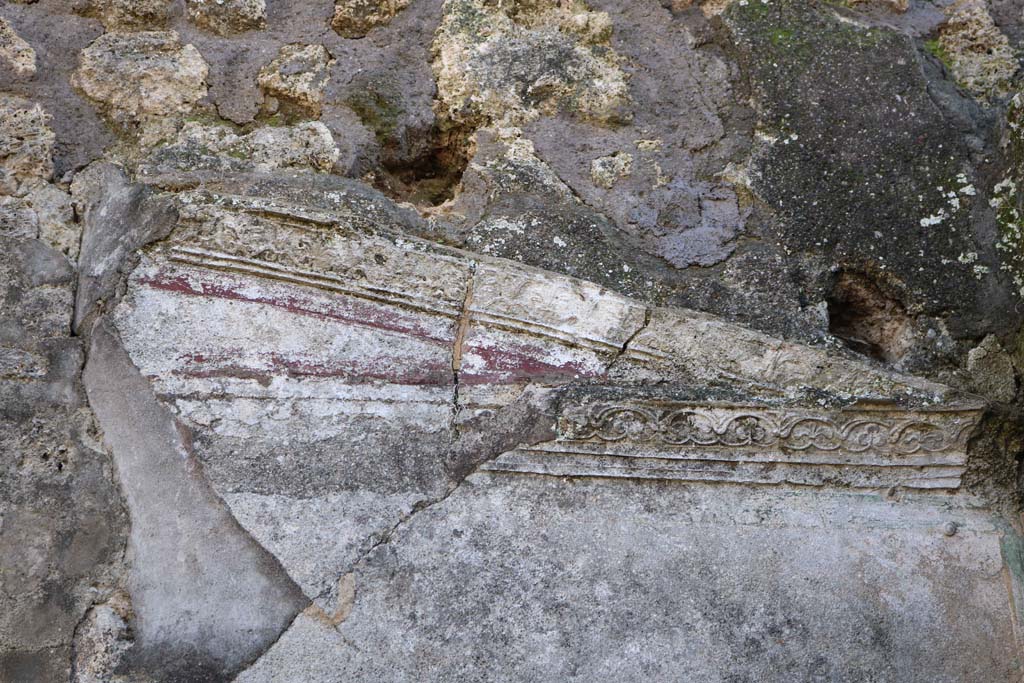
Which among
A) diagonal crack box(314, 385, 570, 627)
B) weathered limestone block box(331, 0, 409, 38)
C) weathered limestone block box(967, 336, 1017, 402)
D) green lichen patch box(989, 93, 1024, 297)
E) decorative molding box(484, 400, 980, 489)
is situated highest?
green lichen patch box(989, 93, 1024, 297)

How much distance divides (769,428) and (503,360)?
2.07 feet

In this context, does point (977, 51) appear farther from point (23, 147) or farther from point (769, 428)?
point (23, 147)

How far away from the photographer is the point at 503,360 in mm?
2346

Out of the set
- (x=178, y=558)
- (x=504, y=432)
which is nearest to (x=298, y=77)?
(x=504, y=432)

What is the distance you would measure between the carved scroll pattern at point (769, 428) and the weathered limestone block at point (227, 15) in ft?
4.55

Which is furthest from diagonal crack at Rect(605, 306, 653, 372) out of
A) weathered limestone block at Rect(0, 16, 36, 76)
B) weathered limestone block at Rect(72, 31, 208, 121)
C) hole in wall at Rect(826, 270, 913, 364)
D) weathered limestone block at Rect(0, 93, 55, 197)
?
weathered limestone block at Rect(0, 16, 36, 76)

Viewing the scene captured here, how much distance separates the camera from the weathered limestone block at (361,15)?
2732mm

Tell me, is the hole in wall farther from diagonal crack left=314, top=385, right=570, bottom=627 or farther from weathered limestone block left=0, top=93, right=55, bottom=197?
weathered limestone block left=0, top=93, right=55, bottom=197

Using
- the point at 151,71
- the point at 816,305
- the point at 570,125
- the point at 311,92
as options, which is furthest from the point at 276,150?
the point at 816,305

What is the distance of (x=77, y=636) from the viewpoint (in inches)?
85.9

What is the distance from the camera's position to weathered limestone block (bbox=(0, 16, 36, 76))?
101 inches

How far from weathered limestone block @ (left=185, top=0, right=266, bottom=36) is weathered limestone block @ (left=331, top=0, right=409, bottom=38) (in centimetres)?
20

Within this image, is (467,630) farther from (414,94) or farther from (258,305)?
(414,94)

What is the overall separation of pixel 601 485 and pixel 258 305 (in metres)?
0.89
